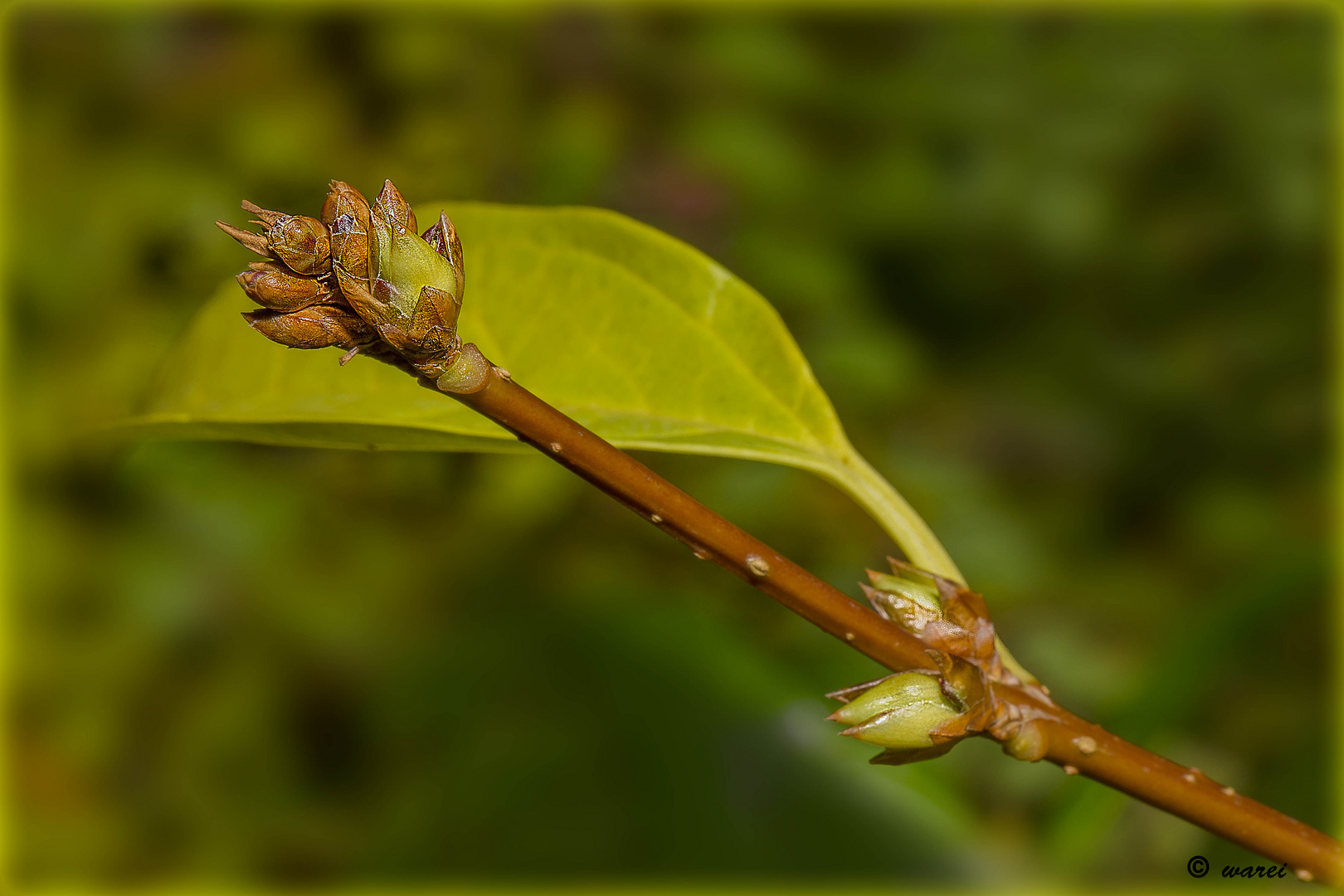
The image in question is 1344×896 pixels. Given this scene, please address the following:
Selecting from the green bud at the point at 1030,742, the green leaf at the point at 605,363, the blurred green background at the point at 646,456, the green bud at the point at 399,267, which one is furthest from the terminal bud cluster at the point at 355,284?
the blurred green background at the point at 646,456

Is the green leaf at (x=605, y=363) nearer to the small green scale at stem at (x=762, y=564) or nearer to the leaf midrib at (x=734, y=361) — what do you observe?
the leaf midrib at (x=734, y=361)

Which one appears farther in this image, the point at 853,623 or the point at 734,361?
the point at 734,361

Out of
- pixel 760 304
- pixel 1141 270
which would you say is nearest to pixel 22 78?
pixel 760 304

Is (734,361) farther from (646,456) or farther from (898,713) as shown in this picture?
(646,456)

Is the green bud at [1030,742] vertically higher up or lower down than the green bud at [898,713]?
higher up

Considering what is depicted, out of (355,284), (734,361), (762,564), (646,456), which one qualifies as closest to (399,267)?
(355,284)

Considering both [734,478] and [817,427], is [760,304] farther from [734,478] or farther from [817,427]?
[734,478]

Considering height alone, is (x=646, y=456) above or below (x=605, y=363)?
above
